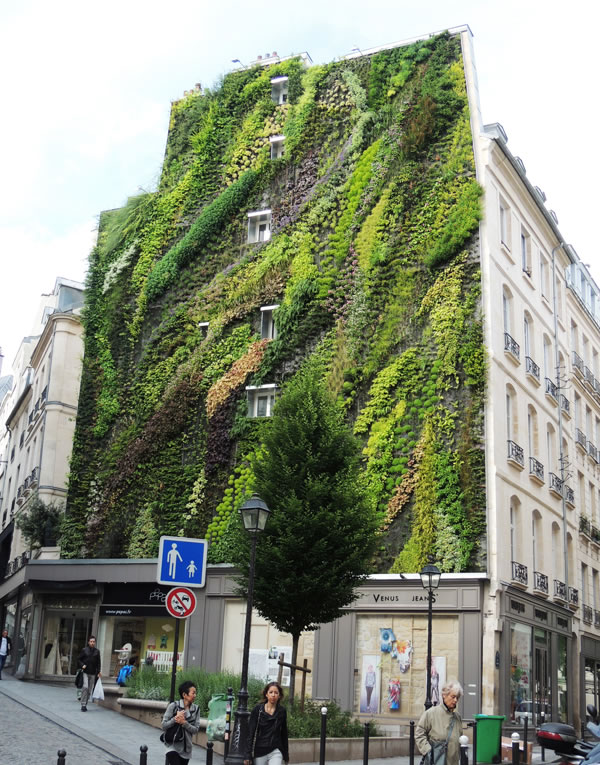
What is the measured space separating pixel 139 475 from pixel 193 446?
238cm

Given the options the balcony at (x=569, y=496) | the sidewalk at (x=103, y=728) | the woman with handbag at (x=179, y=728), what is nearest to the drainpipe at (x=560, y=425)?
the balcony at (x=569, y=496)

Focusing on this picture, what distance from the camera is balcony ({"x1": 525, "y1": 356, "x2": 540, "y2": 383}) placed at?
3027 cm

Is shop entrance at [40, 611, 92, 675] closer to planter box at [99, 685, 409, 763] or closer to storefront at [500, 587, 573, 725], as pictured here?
planter box at [99, 685, 409, 763]

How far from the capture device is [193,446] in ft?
104

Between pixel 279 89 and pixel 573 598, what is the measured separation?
20474 millimetres

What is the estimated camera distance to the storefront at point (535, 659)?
82.9 ft

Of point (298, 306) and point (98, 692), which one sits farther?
point (298, 306)

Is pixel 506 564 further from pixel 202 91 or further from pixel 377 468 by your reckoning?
pixel 202 91

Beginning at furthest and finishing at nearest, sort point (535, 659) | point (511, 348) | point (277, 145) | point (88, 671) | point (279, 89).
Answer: point (279, 89) < point (277, 145) < point (511, 348) < point (535, 659) < point (88, 671)

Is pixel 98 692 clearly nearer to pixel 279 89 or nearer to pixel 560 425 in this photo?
pixel 560 425

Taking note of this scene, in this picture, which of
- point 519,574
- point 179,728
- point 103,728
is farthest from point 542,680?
point 179,728

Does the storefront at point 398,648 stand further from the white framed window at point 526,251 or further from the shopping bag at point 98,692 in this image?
the white framed window at point 526,251

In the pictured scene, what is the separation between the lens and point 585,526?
35906mm

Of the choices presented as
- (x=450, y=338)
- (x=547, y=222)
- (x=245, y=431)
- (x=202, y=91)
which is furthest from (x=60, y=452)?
(x=547, y=222)
